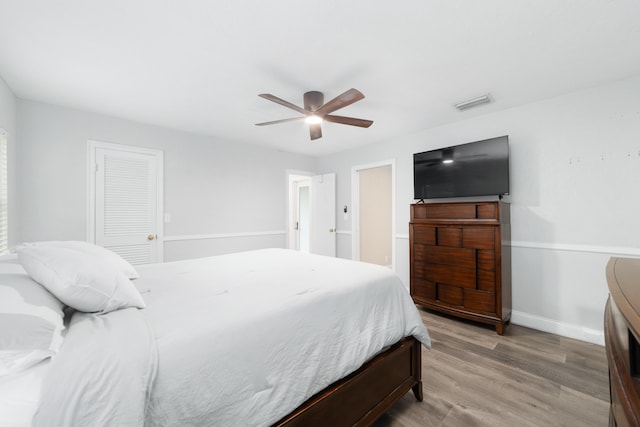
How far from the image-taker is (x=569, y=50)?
6.42ft

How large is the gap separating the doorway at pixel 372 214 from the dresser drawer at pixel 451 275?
170 centimetres

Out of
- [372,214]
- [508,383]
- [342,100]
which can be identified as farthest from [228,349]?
[372,214]

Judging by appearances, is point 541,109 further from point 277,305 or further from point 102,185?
point 102,185

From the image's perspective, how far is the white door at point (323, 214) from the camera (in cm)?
508

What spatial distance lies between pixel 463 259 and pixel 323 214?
280cm

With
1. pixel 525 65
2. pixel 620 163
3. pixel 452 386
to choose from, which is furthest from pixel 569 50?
pixel 452 386

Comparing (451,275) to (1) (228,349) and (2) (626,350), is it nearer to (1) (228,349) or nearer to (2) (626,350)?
(2) (626,350)

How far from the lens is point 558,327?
2756mm

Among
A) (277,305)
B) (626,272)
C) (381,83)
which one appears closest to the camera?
(626,272)

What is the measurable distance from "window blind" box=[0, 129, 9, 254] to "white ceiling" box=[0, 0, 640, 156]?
573mm

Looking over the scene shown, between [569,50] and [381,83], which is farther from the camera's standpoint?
[381,83]

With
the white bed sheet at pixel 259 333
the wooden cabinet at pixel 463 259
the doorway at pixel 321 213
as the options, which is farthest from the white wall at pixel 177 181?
the wooden cabinet at pixel 463 259

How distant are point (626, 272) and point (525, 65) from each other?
71.8 inches

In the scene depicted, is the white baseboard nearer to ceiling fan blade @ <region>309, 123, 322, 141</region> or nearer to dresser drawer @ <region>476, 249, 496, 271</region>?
dresser drawer @ <region>476, 249, 496, 271</region>
